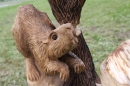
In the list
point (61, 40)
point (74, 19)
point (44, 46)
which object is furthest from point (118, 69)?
point (74, 19)

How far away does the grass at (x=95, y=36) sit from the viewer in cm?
278

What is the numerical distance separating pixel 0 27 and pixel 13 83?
2687 millimetres

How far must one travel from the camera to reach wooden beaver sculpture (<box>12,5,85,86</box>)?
1065 mm

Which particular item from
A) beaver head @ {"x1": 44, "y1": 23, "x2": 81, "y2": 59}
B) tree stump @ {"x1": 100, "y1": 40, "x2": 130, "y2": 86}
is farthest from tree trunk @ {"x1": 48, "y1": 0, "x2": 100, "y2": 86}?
tree stump @ {"x1": 100, "y1": 40, "x2": 130, "y2": 86}

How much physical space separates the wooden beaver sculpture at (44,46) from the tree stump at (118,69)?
0.26 meters

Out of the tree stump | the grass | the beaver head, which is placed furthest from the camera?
the grass

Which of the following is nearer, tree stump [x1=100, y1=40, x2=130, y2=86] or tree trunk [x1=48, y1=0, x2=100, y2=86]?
tree stump [x1=100, y1=40, x2=130, y2=86]

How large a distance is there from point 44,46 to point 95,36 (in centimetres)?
254

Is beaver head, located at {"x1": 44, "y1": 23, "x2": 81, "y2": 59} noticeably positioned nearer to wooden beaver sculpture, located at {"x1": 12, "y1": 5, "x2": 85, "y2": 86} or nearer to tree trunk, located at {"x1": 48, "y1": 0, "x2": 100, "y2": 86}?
wooden beaver sculpture, located at {"x1": 12, "y1": 5, "x2": 85, "y2": 86}

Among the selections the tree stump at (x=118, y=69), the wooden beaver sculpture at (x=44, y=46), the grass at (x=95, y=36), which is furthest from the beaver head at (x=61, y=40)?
the grass at (x=95, y=36)

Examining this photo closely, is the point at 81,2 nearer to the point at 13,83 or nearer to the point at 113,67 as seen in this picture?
the point at 113,67

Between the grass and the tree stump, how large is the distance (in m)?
1.77

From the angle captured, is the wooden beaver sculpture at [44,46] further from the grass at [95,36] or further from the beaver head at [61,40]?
→ the grass at [95,36]

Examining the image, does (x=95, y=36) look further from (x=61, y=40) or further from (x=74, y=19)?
(x=61, y=40)
